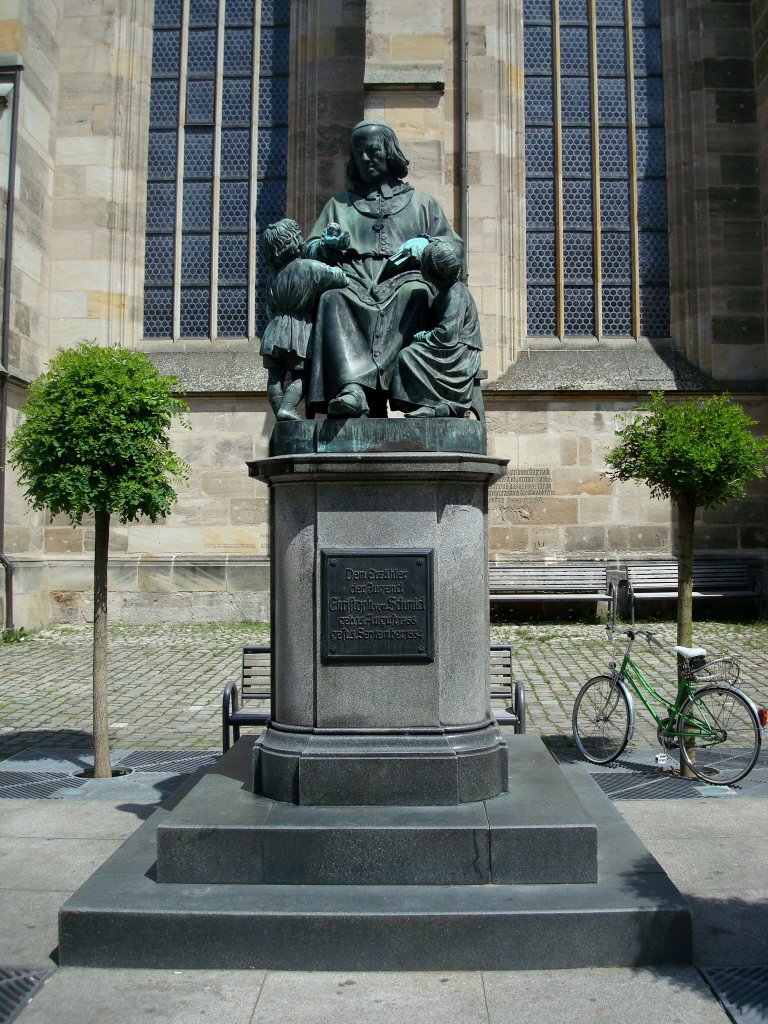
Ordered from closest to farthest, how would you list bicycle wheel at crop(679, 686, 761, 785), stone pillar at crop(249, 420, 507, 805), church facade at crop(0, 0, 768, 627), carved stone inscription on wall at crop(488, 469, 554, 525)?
stone pillar at crop(249, 420, 507, 805), bicycle wheel at crop(679, 686, 761, 785), church facade at crop(0, 0, 768, 627), carved stone inscription on wall at crop(488, 469, 554, 525)

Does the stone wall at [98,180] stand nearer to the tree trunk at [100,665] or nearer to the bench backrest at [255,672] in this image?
the tree trunk at [100,665]

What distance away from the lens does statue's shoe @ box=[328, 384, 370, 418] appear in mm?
4285

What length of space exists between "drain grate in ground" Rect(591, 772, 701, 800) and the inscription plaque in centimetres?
223

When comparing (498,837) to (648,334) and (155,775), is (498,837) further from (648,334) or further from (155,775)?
(648,334)

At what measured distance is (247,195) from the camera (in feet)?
50.6

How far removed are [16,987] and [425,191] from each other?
39.6ft

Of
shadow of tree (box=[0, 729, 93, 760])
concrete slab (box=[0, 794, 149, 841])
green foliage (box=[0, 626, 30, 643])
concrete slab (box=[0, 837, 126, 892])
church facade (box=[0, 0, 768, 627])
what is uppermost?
church facade (box=[0, 0, 768, 627])

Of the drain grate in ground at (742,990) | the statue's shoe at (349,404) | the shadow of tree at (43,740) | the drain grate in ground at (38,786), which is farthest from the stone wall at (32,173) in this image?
the drain grate in ground at (742,990)

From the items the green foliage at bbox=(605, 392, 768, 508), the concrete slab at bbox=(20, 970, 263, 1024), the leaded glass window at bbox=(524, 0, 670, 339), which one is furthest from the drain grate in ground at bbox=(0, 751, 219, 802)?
the leaded glass window at bbox=(524, 0, 670, 339)

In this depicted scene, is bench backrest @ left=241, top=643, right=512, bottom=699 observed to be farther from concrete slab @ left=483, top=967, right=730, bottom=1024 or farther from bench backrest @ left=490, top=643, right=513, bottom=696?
concrete slab @ left=483, top=967, right=730, bottom=1024

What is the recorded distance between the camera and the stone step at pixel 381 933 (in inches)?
130

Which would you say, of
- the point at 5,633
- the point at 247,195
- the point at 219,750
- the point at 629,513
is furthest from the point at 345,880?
the point at 247,195

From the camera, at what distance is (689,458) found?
6637mm

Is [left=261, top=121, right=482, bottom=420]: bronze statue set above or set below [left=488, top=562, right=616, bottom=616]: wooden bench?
above
